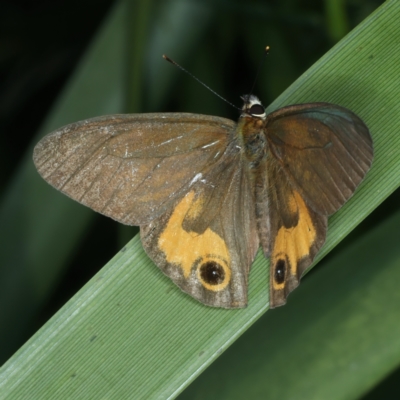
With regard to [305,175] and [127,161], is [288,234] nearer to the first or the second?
[305,175]

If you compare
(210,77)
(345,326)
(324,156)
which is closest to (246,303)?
(345,326)

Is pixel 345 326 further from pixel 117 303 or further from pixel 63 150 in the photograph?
pixel 63 150

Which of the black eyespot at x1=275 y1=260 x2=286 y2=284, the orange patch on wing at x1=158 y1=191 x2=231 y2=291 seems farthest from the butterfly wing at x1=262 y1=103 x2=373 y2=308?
the orange patch on wing at x1=158 y1=191 x2=231 y2=291

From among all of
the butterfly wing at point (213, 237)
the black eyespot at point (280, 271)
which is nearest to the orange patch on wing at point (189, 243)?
the butterfly wing at point (213, 237)

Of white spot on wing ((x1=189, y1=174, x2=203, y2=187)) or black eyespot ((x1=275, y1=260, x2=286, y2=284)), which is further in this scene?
white spot on wing ((x1=189, y1=174, x2=203, y2=187))

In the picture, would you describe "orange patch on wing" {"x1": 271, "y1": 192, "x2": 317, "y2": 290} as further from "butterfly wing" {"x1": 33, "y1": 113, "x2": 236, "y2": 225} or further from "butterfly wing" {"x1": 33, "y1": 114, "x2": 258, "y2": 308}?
"butterfly wing" {"x1": 33, "y1": 113, "x2": 236, "y2": 225}

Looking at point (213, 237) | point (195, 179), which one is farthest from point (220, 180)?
point (213, 237)

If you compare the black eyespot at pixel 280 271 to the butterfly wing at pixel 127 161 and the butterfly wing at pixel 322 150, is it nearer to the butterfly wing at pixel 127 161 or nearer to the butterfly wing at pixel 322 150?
the butterfly wing at pixel 322 150

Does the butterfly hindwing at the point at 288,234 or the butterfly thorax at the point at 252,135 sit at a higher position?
the butterfly thorax at the point at 252,135
